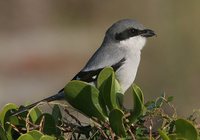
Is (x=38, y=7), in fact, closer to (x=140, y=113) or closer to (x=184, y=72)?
(x=184, y=72)

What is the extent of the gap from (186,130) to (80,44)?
10336 millimetres

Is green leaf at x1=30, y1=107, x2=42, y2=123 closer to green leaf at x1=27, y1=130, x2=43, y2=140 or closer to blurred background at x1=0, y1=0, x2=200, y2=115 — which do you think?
green leaf at x1=27, y1=130, x2=43, y2=140

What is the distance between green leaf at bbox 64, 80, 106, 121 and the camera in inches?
104

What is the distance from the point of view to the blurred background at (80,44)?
9289mm

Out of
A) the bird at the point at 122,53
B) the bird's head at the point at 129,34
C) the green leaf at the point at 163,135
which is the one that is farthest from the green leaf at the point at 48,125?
the bird's head at the point at 129,34

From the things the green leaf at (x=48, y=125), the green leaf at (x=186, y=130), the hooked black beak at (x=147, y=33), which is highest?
the green leaf at (x=48, y=125)

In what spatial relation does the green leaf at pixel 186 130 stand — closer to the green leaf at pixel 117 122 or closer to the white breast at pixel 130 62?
the green leaf at pixel 117 122

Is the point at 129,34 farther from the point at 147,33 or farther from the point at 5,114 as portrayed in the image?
the point at 5,114

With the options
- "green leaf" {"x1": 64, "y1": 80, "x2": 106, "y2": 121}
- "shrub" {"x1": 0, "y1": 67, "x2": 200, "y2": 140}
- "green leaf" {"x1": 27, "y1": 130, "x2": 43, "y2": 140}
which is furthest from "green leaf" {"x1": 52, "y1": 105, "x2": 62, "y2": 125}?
"green leaf" {"x1": 27, "y1": 130, "x2": 43, "y2": 140}

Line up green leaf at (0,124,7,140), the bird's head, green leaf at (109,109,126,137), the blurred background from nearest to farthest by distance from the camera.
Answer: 1. green leaf at (109,109,126,137)
2. green leaf at (0,124,7,140)
3. the bird's head
4. the blurred background

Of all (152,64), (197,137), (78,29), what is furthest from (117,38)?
(78,29)

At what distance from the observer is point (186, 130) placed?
7.84ft

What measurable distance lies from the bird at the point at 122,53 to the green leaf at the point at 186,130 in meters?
2.53

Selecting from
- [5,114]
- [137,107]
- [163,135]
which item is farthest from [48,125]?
[163,135]
